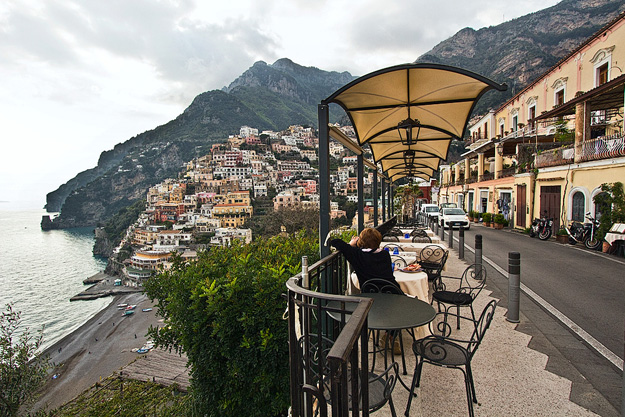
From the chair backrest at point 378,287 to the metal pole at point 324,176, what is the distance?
0.56m

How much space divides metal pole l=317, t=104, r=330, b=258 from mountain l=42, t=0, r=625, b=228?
62.3m

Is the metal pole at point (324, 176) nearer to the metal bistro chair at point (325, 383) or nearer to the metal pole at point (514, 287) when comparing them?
the metal bistro chair at point (325, 383)

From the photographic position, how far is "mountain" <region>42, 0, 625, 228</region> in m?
73.9

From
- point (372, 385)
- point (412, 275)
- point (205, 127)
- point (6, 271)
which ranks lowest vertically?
point (6, 271)

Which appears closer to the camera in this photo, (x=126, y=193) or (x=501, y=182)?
(x=501, y=182)

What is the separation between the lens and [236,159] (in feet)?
391

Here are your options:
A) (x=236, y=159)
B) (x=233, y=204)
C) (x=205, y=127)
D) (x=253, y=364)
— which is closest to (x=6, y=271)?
(x=233, y=204)

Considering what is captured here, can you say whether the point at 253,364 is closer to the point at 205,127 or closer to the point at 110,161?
the point at 205,127

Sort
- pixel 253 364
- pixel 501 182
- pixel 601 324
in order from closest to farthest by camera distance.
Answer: pixel 253 364 < pixel 601 324 < pixel 501 182

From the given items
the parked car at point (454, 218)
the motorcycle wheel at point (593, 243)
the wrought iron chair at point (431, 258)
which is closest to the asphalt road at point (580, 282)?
the motorcycle wheel at point (593, 243)

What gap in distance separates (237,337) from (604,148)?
47.4 feet

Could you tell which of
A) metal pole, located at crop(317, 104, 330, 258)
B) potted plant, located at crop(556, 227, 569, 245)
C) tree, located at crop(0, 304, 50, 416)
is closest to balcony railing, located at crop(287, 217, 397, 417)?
metal pole, located at crop(317, 104, 330, 258)

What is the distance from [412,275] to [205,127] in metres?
173

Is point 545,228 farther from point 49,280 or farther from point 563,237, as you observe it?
point 49,280
